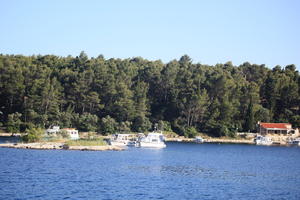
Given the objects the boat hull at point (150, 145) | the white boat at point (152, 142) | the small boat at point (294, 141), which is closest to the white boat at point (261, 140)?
the small boat at point (294, 141)

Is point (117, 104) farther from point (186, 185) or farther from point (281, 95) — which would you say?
point (186, 185)

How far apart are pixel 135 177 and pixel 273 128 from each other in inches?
2829

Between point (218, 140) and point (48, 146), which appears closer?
point (48, 146)

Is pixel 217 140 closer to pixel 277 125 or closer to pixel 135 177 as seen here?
pixel 277 125

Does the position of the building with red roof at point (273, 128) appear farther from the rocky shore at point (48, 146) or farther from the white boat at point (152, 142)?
the rocky shore at point (48, 146)

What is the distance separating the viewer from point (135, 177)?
4562 centimetres

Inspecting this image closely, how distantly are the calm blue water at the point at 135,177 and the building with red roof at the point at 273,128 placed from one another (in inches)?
1745

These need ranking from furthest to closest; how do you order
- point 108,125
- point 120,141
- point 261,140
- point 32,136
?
point 261,140 < point 108,125 < point 120,141 < point 32,136

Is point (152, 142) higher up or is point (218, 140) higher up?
point (218, 140)

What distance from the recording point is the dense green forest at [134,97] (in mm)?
102000

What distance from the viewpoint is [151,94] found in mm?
121438

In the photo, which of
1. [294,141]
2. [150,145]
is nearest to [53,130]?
[150,145]

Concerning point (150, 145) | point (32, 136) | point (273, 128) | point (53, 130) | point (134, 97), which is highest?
point (134, 97)

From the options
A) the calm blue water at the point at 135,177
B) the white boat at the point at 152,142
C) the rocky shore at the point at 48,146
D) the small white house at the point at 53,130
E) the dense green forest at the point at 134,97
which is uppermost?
the dense green forest at the point at 134,97
